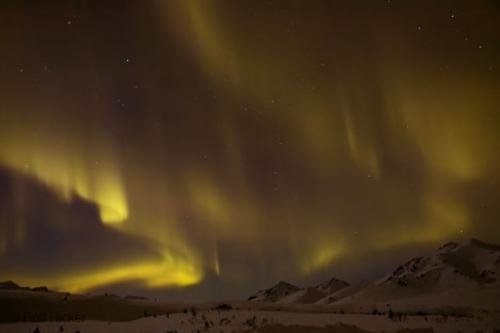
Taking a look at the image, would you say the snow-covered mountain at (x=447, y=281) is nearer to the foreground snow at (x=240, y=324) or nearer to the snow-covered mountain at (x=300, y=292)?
the snow-covered mountain at (x=300, y=292)

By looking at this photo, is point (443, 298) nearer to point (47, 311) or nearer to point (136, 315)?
point (136, 315)

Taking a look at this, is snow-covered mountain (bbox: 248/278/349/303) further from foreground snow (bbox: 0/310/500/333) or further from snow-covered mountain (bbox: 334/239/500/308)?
foreground snow (bbox: 0/310/500/333)

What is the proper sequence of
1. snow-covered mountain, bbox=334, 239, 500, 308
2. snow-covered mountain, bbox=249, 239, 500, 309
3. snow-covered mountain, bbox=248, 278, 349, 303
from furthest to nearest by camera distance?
snow-covered mountain, bbox=248, 278, 349, 303, snow-covered mountain, bbox=334, 239, 500, 308, snow-covered mountain, bbox=249, 239, 500, 309

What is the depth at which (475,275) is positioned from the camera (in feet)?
249

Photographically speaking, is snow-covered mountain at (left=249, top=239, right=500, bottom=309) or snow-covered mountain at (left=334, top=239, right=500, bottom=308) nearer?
A: snow-covered mountain at (left=249, top=239, right=500, bottom=309)

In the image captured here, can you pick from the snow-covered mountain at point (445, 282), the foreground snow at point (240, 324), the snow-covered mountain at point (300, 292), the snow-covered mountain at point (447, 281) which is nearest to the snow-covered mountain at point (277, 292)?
the snow-covered mountain at point (300, 292)

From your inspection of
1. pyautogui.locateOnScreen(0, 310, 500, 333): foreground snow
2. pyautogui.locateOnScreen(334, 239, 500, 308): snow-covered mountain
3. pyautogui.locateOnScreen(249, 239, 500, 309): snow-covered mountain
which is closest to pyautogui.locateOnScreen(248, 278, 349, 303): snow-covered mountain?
pyautogui.locateOnScreen(249, 239, 500, 309): snow-covered mountain

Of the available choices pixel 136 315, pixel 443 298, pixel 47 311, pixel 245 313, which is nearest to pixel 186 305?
pixel 136 315

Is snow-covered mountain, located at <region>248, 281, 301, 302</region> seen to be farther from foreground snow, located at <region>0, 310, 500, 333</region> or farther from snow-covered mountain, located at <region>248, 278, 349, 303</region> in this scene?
foreground snow, located at <region>0, 310, 500, 333</region>

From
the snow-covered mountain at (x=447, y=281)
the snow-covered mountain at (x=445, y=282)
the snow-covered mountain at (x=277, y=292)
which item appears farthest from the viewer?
the snow-covered mountain at (x=277, y=292)

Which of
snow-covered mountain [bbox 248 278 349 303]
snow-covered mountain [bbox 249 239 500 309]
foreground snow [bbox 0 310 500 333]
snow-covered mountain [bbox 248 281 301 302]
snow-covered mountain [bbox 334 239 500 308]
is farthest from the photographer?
snow-covered mountain [bbox 248 281 301 302]

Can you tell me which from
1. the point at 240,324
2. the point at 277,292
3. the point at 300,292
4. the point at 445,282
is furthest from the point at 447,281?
the point at 240,324

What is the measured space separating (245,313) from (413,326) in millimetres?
7407

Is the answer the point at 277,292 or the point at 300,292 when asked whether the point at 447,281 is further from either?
the point at 277,292
